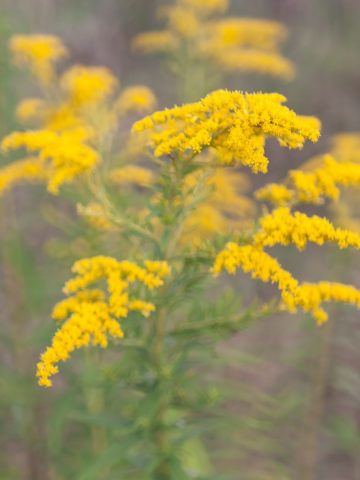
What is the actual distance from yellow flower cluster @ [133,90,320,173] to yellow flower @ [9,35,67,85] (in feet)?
5.26

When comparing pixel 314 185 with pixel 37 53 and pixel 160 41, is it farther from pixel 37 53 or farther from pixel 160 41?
pixel 160 41

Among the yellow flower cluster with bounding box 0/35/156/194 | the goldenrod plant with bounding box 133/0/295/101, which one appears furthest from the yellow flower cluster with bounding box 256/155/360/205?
the goldenrod plant with bounding box 133/0/295/101

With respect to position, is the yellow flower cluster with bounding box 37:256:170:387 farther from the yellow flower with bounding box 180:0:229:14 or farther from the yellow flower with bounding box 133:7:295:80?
the yellow flower with bounding box 180:0:229:14

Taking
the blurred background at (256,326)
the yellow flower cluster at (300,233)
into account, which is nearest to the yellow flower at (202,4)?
the blurred background at (256,326)

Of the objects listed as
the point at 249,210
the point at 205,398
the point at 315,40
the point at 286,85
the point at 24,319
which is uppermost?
the point at 315,40

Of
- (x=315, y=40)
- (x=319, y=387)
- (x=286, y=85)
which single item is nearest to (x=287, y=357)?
(x=319, y=387)

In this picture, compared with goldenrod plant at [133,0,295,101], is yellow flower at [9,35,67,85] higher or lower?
lower

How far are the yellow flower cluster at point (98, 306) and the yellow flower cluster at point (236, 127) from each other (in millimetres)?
397

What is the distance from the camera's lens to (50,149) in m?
2.41

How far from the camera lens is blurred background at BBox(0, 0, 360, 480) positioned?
11.5 ft

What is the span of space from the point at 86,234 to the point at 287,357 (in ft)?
5.79

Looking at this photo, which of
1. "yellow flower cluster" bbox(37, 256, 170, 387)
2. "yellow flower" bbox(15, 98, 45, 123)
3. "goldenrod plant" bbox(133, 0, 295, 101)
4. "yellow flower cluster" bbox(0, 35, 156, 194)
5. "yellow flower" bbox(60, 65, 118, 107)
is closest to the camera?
"yellow flower cluster" bbox(37, 256, 170, 387)

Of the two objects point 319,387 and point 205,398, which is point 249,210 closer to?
point 319,387

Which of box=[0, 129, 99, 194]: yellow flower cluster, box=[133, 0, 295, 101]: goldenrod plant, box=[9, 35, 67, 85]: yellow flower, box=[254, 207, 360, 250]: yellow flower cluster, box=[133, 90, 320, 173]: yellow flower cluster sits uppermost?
box=[133, 0, 295, 101]: goldenrod plant
